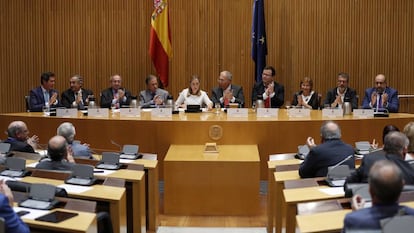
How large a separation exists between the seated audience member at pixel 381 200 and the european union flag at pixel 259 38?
21.5 ft

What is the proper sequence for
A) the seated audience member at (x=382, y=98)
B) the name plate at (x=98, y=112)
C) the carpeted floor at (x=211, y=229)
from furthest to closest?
the seated audience member at (x=382, y=98) → the name plate at (x=98, y=112) → the carpeted floor at (x=211, y=229)

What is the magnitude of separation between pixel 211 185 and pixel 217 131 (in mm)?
839

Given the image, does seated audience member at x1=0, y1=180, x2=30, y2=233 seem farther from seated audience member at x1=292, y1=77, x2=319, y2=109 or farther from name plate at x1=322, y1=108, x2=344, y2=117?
seated audience member at x1=292, y1=77, x2=319, y2=109

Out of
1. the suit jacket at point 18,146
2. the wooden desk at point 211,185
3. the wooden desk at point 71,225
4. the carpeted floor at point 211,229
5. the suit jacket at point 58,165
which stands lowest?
the carpeted floor at point 211,229

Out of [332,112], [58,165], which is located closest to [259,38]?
[332,112]

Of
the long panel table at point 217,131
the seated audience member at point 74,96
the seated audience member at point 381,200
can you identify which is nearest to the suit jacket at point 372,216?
the seated audience member at point 381,200

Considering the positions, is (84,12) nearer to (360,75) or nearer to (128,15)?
(128,15)

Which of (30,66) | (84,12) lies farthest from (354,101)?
(30,66)

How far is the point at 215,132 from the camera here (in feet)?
21.6

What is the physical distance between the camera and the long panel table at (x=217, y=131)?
21.7 feet

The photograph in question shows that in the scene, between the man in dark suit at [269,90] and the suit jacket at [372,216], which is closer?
the suit jacket at [372,216]

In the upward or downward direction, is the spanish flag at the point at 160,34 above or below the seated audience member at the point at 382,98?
above

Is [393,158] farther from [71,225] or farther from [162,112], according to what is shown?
[162,112]

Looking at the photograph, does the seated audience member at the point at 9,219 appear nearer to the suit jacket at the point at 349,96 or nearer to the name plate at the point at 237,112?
Answer: the name plate at the point at 237,112
